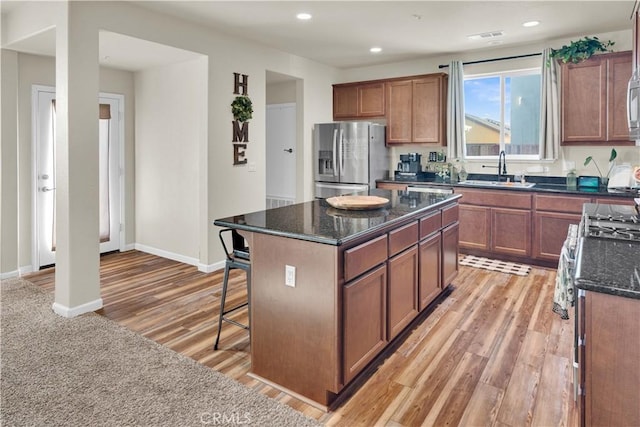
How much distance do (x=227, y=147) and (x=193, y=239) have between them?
1.18 meters

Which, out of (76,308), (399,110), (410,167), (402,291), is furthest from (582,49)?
(76,308)

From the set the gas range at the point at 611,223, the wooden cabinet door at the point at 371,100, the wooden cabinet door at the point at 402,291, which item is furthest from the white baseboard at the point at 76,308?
the wooden cabinet door at the point at 371,100

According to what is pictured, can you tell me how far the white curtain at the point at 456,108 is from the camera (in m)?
5.48

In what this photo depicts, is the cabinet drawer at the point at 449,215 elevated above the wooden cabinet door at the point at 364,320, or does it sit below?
above

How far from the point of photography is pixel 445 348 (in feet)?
9.36

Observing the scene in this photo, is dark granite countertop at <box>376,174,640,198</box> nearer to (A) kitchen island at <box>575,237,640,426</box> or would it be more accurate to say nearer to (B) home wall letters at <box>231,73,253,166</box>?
(B) home wall letters at <box>231,73,253,166</box>

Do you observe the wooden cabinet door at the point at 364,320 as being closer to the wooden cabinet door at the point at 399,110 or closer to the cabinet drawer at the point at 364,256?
the cabinet drawer at the point at 364,256

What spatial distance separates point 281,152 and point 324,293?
Answer: 4556 mm

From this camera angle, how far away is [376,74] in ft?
20.8

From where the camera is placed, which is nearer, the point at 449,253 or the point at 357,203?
the point at 357,203

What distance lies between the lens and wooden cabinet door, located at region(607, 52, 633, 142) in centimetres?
434

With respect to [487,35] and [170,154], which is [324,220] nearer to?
[170,154]

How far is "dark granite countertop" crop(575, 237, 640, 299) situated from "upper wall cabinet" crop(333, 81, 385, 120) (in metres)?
4.46

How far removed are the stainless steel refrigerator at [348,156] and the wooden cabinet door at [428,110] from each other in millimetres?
535
